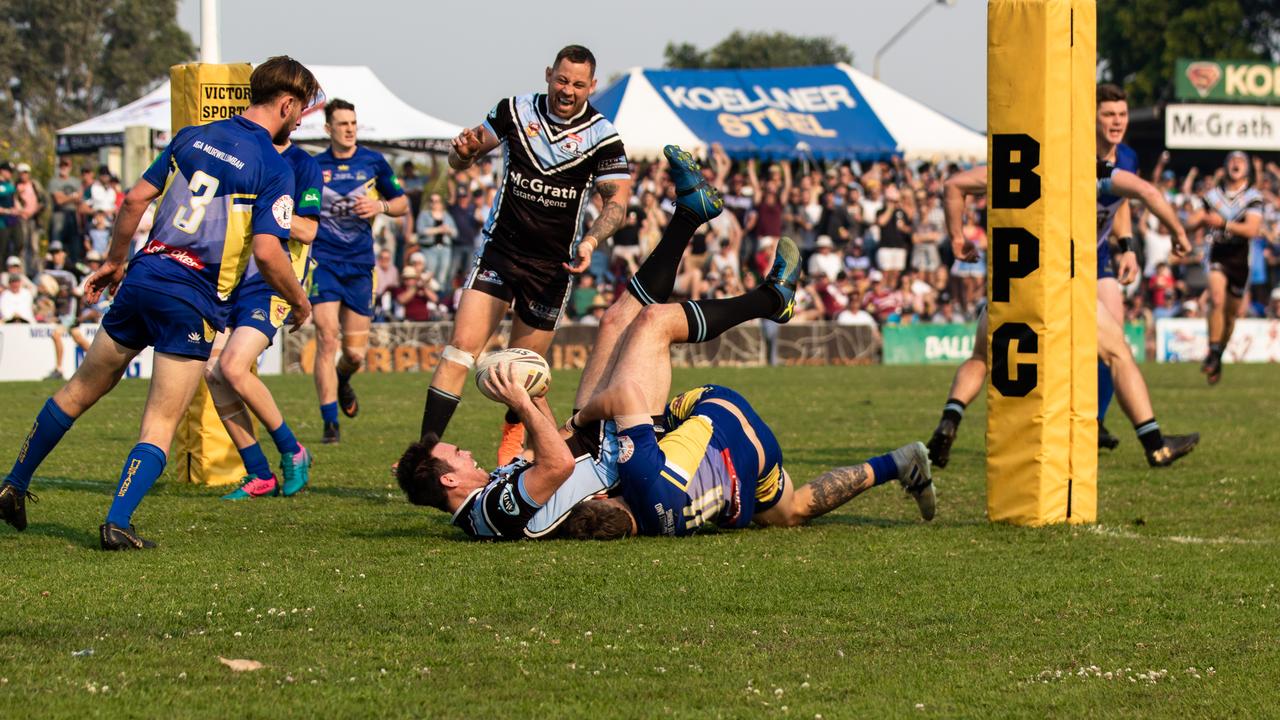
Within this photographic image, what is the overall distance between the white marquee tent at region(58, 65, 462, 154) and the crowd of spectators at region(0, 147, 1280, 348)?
62cm

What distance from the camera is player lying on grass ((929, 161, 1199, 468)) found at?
32.9 ft

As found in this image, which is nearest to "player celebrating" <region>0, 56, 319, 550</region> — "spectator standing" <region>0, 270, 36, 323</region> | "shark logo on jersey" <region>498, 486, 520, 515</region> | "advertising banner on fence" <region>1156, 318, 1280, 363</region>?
"shark logo on jersey" <region>498, 486, 520, 515</region>

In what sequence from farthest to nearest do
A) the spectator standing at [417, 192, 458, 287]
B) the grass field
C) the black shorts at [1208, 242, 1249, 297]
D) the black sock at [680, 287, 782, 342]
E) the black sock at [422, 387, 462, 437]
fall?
the spectator standing at [417, 192, 458, 287], the black shorts at [1208, 242, 1249, 297], the black sock at [422, 387, 462, 437], the black sock at [680, 287, 782, 342], the grass field

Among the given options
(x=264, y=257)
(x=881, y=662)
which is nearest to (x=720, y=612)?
(x=881, y=662)

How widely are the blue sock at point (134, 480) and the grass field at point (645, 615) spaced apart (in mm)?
243

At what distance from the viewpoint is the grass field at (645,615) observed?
4.46m

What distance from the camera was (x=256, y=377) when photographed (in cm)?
938

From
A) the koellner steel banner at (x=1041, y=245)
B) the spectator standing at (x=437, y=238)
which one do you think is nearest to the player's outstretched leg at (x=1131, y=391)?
the koellner steel banner at (x=1041, y=245)

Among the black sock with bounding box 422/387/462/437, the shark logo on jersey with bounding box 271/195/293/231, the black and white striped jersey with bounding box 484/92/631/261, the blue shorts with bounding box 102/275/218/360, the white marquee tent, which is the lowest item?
the black sock with bounding box 422/387/462/437

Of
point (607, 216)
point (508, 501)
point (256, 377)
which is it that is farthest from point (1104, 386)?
point (508, 501)

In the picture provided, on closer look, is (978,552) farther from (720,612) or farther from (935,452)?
(935,452)

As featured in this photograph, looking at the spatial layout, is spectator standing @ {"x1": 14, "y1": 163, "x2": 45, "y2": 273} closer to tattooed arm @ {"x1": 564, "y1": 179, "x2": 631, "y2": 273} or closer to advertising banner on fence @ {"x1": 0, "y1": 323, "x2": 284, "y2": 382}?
advertising banner on fence @ {"x1": 0, "y1": 323, "x2": 284, "y2": 382}

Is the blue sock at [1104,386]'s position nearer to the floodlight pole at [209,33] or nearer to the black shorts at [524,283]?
the black shorts at [524,283]

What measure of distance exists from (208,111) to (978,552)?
5.37m
